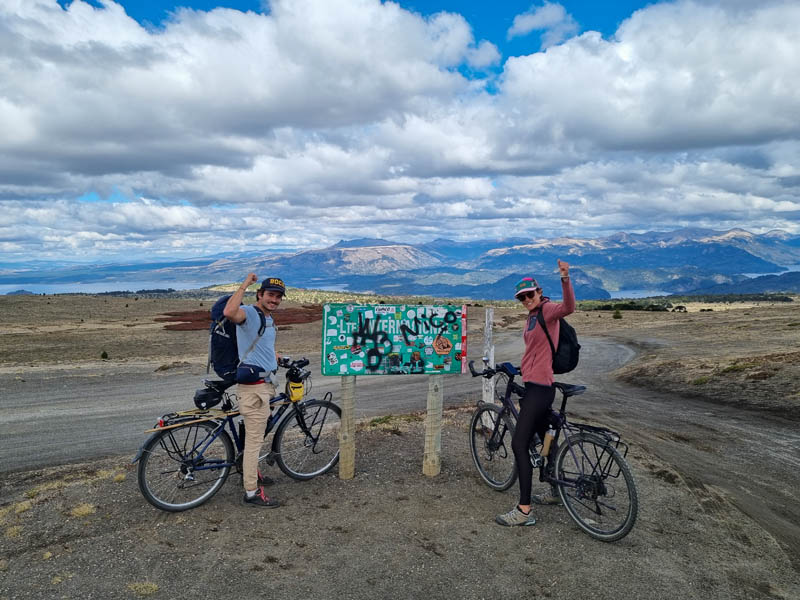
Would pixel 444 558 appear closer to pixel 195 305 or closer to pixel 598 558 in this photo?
pixel 598 558

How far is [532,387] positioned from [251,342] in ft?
10.8

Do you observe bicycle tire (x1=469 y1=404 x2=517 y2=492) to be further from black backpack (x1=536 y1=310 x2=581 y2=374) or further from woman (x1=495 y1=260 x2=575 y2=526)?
black backpack (x1=536 y1=310 x2=581 y2=374)

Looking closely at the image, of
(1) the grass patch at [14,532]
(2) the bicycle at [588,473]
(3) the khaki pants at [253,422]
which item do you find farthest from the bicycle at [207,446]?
(2) the bicycle at [588,473]

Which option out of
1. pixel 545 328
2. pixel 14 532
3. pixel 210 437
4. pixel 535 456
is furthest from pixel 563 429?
pixel 14 532

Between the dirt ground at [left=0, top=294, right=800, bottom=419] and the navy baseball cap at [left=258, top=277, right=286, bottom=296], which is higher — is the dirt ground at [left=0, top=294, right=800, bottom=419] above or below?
below

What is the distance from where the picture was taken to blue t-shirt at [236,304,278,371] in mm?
5543

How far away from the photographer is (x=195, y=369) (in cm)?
2070

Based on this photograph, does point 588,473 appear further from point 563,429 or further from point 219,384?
point 219,384

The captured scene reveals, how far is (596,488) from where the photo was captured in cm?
516

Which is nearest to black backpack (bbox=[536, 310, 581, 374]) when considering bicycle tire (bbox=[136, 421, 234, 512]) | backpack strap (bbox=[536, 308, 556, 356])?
backpack strap (bbox=[536, 308, 556, 356])

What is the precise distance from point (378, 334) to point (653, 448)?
19.0ft

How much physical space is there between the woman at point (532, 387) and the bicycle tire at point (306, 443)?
272 centimetres

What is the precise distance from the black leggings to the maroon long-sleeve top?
0.11m

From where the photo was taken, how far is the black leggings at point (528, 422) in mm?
5320
